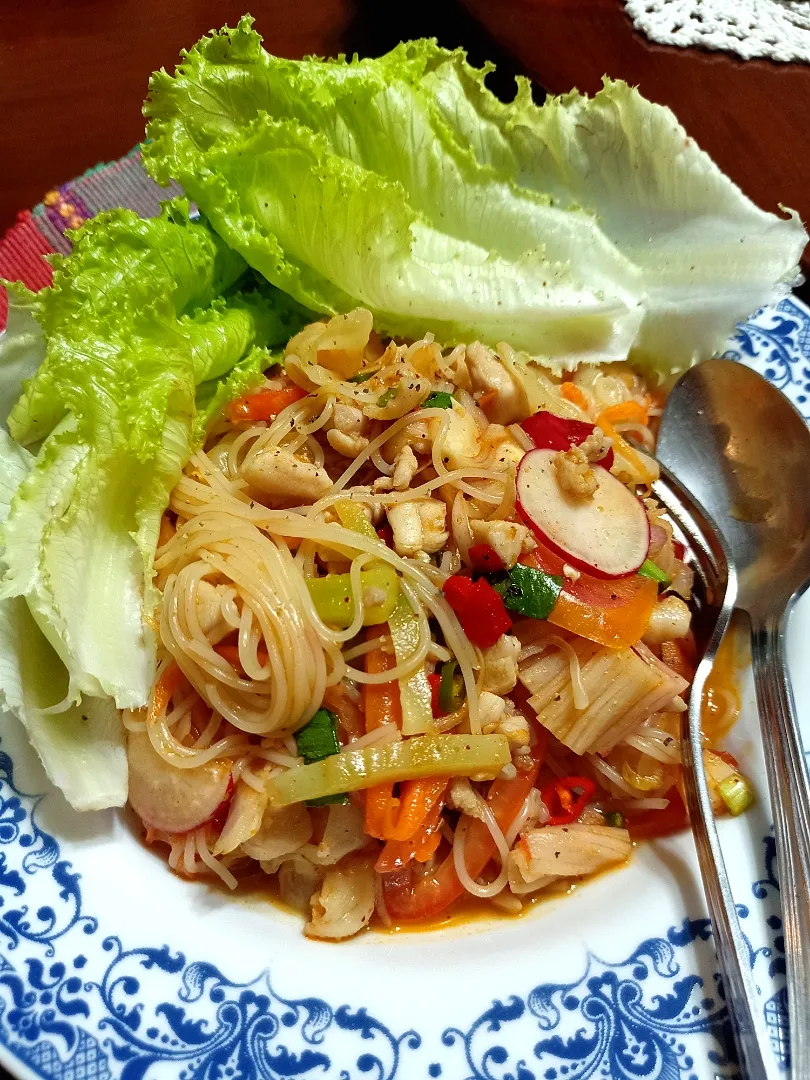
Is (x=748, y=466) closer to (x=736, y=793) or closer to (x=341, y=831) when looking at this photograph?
(x=736, y=793)

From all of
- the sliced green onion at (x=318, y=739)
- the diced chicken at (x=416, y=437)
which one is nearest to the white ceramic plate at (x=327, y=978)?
the sliced green onion at (x=318, y=739)

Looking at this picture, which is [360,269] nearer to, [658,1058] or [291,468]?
[291,468]

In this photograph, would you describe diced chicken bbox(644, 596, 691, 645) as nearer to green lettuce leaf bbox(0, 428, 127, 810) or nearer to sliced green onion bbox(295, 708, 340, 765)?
sliced green onion bbox(295, 708, 340, 765)

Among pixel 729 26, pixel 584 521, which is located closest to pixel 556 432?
pixel 584 521

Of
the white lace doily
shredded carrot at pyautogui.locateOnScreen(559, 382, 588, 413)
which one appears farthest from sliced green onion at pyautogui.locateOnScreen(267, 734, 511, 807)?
the white lace doily

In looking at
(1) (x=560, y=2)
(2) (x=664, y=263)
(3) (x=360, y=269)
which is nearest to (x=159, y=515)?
(3) (x=360, y=269)

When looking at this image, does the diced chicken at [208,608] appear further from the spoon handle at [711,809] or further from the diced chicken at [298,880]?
the spoon handle at [711,809]

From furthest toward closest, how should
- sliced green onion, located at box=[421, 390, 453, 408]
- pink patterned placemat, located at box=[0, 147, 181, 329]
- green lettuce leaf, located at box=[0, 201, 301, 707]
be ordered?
pink patterned placemat, located at box=[0, 147, 181, 329], sliced green onion, located at box=[421, 390, 453, 408], green lettuce leaf, located at box=[0, 201, 301, 707]
